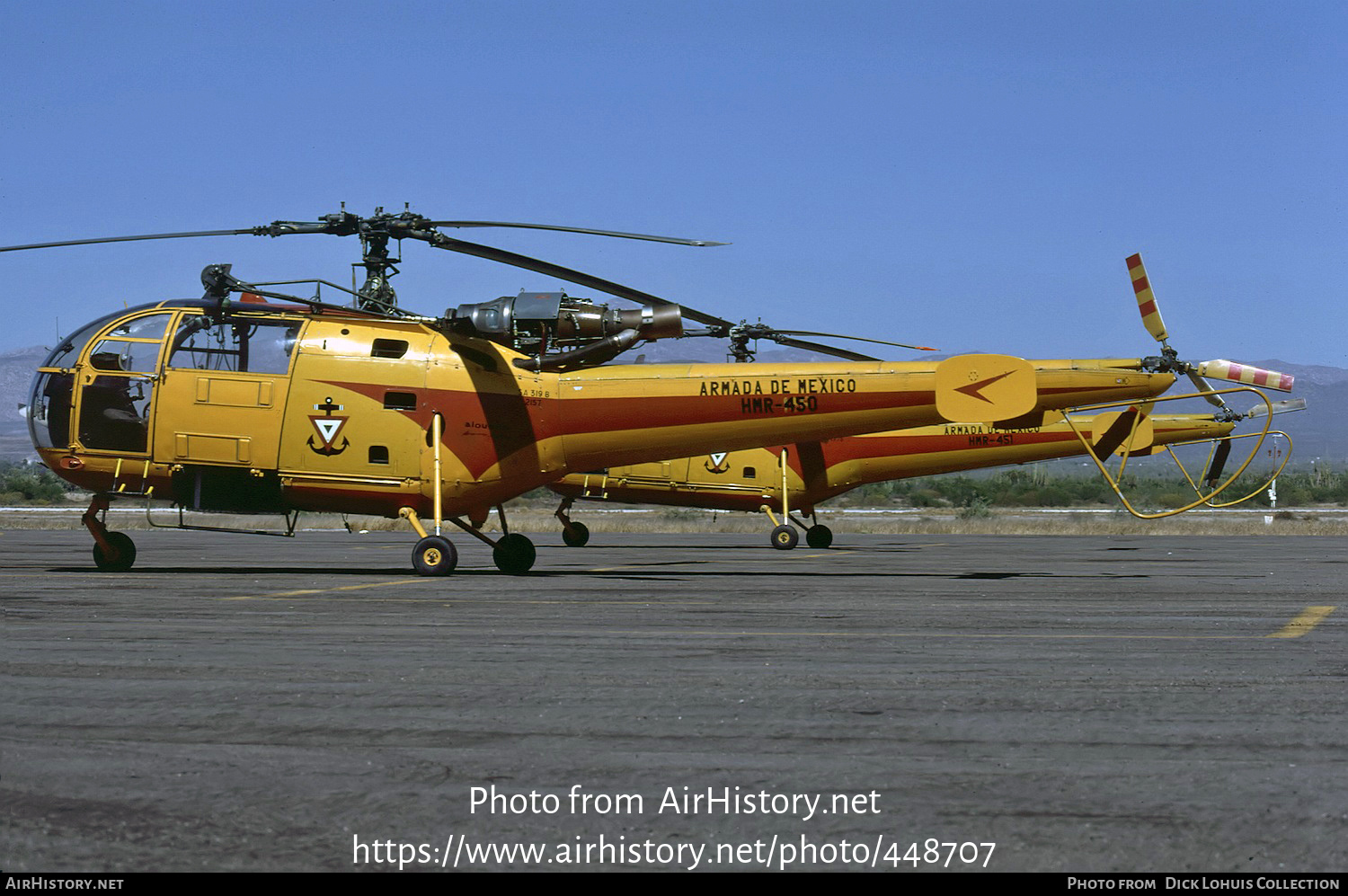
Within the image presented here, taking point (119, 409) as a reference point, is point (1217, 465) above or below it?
below

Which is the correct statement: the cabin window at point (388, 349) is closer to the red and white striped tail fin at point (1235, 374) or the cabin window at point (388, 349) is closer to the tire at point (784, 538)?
the tire at point (784, 538)

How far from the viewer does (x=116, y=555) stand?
19.2 metres

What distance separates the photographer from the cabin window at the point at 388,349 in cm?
1888

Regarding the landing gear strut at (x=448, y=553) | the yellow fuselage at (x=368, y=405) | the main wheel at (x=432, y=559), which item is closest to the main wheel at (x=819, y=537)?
the landing gear strut at (x=448, y=553)

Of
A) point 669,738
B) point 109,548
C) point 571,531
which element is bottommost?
point 571,531

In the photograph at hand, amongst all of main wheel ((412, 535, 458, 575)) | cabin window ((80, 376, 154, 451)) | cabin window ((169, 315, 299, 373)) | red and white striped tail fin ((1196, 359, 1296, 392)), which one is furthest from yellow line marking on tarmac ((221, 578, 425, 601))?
red and white striped tail fin ((1196, 359, 1296, 392))

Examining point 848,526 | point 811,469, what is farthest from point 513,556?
point 848,526

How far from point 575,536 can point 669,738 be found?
26.5 meters

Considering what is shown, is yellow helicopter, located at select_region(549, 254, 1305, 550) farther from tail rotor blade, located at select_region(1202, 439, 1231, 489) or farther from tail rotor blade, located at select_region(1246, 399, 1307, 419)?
tail rotor blade, located at select_region(1202, 439, 1231, 489)

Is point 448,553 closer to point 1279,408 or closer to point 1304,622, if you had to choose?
point 1304,622

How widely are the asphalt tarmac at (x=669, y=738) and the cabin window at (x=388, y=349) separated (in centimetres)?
689

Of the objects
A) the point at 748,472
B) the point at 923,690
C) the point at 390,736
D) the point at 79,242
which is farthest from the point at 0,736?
the point at 748,472

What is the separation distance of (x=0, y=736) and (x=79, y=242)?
13.1 m

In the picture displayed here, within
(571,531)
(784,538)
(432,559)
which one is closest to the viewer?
(432,559)
